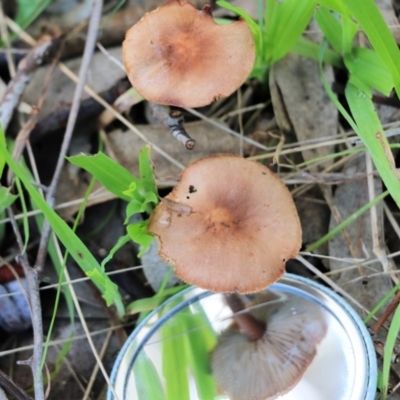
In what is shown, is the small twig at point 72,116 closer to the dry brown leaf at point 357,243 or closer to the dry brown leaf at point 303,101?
the dry brown leaf at point 303,101

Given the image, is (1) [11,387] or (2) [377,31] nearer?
(2) [377,31]

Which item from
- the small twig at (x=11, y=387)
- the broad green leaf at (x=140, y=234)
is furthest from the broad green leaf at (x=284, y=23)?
the small twig at (x=11, y=387)

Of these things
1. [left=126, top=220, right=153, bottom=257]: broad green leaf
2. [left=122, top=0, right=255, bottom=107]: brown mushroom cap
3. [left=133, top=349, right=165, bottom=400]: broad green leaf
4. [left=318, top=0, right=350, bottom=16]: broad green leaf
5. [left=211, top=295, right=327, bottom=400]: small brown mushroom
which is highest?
[left=318, top=0, right=350, bottom=16]: broad green leaf

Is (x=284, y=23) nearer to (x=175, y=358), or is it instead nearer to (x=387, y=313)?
(x=387, y=313)

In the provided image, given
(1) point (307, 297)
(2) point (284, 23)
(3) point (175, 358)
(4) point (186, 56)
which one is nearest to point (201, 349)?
(3) point (175, 358)

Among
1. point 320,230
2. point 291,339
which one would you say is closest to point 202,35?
point 320,230

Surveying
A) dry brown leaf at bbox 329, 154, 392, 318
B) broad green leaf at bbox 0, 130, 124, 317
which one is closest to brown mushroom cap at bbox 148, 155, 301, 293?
broad green leaf at bbox 0, 130, 124, 317

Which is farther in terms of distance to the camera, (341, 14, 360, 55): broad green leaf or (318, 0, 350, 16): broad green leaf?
(341, 14, 360, 55): broad green leaf

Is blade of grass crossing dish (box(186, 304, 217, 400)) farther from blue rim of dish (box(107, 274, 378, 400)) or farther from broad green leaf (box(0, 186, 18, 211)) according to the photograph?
broad green leaf (box(0, 186, 18, 211))
